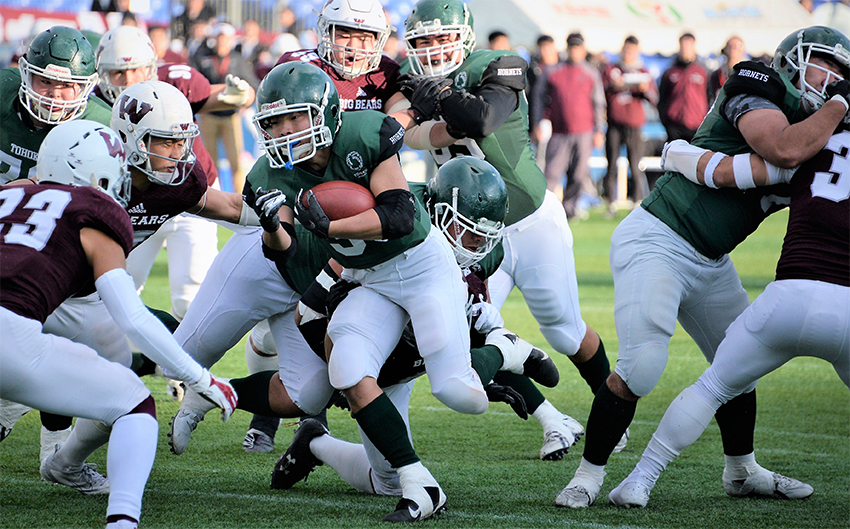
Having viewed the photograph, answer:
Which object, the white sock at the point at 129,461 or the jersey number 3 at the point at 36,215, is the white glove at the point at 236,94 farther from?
the white sock at the point at 129,461

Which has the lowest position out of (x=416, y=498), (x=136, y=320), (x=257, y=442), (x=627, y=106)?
(x=627, y=106)

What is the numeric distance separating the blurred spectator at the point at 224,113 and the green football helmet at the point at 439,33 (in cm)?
578

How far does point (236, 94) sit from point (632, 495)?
299cm

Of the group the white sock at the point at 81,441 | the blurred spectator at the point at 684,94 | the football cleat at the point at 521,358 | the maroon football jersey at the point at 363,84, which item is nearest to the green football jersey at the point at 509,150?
the maroon football jersey at the point at 363,84

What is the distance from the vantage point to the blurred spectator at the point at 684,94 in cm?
1210

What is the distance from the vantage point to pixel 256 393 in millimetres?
3727

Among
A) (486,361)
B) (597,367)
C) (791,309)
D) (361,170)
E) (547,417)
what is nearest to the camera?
(791,309)

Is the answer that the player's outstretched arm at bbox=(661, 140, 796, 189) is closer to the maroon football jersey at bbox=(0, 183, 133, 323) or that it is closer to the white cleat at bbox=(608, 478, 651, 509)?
the white cleat at bbox=(608, 478, 651, 509)

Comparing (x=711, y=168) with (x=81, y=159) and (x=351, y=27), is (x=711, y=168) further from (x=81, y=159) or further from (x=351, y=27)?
(x=81, y=159)

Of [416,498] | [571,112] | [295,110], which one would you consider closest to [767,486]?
[416,498]

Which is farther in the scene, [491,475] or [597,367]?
[597,367]

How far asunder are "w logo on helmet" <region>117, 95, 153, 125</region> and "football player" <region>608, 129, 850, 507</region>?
6.52 ft

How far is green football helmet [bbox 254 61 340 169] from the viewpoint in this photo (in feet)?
10.8

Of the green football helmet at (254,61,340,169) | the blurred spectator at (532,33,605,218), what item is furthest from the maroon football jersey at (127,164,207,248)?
the blurred spectator at (532,33,605,218)
